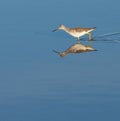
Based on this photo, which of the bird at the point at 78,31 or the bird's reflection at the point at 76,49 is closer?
the bird's reflection at the point at 76,49

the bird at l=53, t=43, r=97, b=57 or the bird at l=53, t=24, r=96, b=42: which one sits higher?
the bird at l=53, t=24, r=96, b=42

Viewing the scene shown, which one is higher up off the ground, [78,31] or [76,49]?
[78,31]

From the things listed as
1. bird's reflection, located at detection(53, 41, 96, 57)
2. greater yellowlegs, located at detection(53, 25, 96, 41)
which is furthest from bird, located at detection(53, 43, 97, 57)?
greater yellowlegs, located at detection(53, 25, 96, 41)

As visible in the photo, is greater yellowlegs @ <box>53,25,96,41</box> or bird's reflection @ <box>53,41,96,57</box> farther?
greater yellowlegs @ <box>53,25,96,41</box>

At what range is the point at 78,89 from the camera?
362 inches

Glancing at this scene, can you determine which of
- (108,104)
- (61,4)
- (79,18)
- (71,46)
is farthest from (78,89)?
(61,4)

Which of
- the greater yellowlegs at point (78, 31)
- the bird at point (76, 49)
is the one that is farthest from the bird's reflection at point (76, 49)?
the greater yellowlegs at point (78, 31)

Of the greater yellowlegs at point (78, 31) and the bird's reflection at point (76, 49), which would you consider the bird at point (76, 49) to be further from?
the greater yellowlegs at point (78, 31)

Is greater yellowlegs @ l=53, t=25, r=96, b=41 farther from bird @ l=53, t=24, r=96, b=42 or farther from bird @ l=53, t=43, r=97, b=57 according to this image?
bird @ l=53, t=43, r=97, b=57

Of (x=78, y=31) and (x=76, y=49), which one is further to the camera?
(x=78, y=31)

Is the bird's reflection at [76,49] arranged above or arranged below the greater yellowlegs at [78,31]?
below

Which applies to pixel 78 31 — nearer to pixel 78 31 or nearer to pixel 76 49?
pixel 78 31

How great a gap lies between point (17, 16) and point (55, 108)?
5367 millimetres

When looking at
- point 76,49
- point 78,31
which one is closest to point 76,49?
point 76,49
